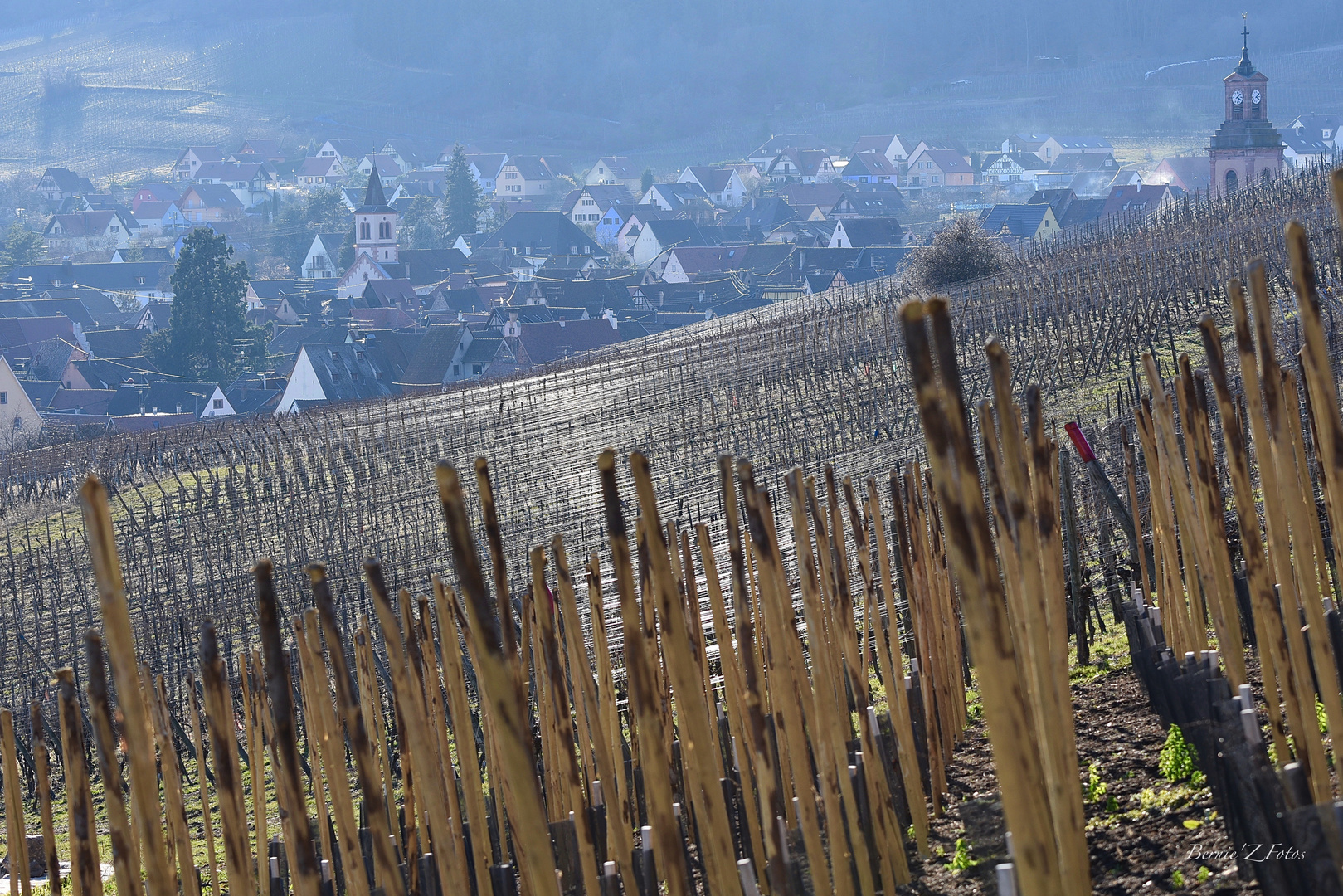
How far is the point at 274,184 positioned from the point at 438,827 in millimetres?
125891

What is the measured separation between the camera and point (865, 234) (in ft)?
241

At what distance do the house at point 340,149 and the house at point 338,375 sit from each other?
81.4 m

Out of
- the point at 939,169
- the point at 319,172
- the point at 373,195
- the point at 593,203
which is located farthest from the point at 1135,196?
the point at 319,172

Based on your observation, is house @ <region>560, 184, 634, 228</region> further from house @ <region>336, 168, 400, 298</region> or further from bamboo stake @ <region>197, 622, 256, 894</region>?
bamboo stake @ <region>197, 622, 256, 894</region>

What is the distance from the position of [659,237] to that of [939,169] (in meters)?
33.4

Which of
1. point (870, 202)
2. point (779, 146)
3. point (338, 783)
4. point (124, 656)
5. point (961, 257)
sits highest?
point (779, 146)

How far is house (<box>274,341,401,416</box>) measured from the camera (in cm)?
5094

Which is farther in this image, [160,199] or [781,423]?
[160,199]

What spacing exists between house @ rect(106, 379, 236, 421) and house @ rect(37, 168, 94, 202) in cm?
7459

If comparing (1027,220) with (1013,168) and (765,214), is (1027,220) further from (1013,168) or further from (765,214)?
(1013,168)

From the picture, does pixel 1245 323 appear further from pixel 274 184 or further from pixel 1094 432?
pixel 274 184

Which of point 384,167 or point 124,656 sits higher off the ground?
point 384,167

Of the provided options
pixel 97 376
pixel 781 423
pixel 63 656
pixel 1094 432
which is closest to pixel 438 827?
pixel 1094 432

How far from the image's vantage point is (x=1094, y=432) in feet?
32.4
